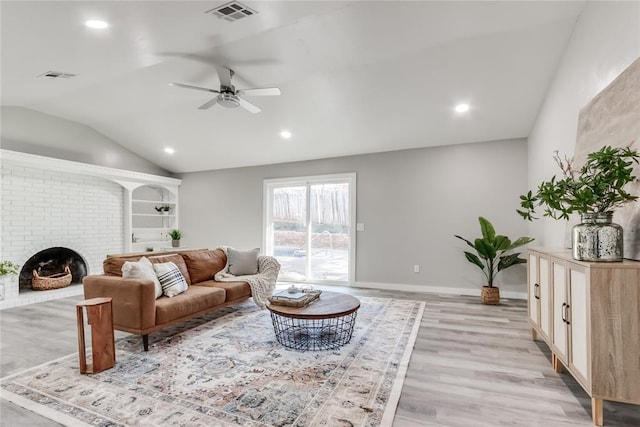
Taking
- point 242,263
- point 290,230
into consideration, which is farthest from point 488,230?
point 290,230

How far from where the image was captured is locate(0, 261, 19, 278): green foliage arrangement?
14.7ft

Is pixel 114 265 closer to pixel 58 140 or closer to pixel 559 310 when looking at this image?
pixel 58 140

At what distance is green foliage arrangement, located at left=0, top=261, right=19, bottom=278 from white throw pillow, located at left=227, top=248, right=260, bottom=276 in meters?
3.09

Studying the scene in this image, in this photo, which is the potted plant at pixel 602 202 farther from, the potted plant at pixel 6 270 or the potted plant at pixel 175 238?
the potted plant at pixel 175 238

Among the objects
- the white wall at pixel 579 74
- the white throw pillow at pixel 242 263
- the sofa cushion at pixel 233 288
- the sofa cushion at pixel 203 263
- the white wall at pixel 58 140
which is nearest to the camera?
the white wall at pixel 579 74

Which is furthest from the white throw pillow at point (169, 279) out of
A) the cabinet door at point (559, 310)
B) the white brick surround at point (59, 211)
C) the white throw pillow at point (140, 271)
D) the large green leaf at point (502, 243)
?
the large green leaf at point (502, 243)

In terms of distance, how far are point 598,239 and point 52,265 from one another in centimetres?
749

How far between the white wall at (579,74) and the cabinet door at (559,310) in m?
1.14

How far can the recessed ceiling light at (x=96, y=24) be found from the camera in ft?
8.77

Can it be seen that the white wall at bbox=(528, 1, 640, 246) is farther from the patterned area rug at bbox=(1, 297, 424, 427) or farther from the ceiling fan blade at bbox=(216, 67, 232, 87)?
the ceiling fan blade at bbox=(216, 67, 232, 87)

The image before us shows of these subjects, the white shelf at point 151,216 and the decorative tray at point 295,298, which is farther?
the white shelf at point 151,216

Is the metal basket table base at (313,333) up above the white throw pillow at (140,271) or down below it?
below

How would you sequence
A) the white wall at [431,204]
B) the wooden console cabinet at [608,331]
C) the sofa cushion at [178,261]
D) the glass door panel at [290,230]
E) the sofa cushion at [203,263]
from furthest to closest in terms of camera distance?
the glass door panel at [290,230] < the white wall at [431,204] < the sofa cushion at [203,263] < the sofa cushion at [178,261] < the wooden console cabinet at [608,331]

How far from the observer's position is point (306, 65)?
3.71m
